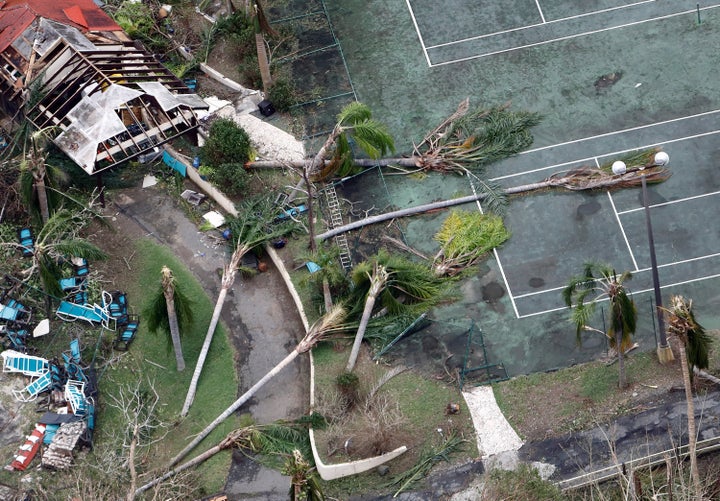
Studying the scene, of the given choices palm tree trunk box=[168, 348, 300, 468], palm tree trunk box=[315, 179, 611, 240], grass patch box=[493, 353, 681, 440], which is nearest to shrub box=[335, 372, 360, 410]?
palm tree trunk box=[168, 348, 300, 468]

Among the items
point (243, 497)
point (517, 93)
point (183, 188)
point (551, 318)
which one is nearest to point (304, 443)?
point (243, 497)

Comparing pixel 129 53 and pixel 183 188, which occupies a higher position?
pixel 129 53

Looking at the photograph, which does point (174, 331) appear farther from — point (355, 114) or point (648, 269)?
point (648, 269)

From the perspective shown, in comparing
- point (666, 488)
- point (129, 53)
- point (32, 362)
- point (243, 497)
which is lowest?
point (666, 488)

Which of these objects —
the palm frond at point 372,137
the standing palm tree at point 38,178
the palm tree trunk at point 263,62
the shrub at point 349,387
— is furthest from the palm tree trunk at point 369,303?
the standing palm tree at point 38,178

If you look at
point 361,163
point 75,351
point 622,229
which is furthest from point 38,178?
point 622,229

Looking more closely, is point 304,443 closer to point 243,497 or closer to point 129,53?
point 243,497
